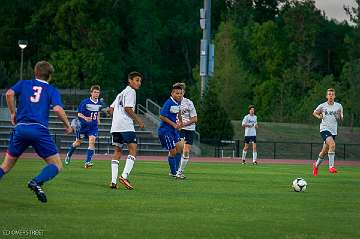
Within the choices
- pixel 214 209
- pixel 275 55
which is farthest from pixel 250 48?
pixel 214 209

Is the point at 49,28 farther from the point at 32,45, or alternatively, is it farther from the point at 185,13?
the point at 185,13

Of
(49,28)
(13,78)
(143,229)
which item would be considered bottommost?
(143,229)

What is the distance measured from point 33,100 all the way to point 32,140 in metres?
0.59

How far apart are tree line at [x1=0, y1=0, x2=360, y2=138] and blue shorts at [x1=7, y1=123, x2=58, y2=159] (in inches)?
2164

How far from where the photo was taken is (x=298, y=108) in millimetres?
76500

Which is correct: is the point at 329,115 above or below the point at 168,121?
above

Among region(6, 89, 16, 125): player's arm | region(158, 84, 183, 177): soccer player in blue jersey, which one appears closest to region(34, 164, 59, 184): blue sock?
region(6, 89, 16, 125): player's arm

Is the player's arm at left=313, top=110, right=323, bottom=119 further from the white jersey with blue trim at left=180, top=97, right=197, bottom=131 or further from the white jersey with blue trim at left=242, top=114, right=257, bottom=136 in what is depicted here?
the white jersey with blue trim at left=242, top=114, right=257, bottom=136

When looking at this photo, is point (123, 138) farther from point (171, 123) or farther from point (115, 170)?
point (171, 123)

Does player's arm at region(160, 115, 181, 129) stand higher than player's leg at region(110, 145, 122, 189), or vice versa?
player's arm at region(160, 115, 181, 129)

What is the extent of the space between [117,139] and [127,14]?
231 ft

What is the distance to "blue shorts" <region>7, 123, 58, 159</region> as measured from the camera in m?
13.4

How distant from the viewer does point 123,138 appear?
17734mm

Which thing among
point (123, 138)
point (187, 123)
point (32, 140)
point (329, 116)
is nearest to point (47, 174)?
point (32, 140)
